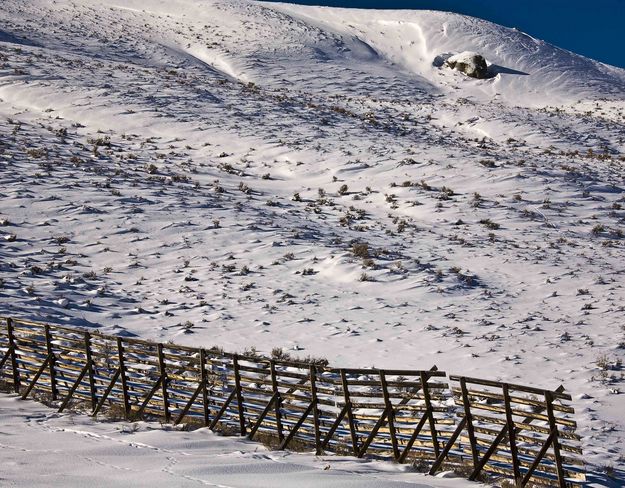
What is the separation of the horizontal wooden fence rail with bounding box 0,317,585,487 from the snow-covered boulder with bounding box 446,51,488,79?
54.1m

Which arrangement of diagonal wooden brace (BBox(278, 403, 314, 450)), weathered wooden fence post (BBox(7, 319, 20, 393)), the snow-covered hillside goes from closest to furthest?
diagonal wooden brace (BBox(278, 403, 314, 450))
weathered wooden fence post (BBox(7, 319, 20, 393))
the snow-covered hillside

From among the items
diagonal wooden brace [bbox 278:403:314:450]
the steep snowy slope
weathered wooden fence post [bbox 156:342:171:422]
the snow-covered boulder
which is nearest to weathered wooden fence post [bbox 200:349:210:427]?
weathered wooden fence post [bbox 156:342:171:422]

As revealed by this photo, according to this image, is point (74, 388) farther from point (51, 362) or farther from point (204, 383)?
point (204, 383)

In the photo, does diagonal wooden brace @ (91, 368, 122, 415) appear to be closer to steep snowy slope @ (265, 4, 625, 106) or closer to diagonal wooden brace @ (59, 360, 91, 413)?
diagonal wooden brace @ (59, 360, 91, 413)

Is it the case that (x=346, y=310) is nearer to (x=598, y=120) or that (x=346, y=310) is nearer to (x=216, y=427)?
(x=216, y=427)

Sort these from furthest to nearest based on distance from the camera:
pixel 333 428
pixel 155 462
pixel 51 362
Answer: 1. pixel 51 362
2. pixel 333 428
3. pixel 155 462

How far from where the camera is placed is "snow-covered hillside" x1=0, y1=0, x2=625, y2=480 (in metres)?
17.3

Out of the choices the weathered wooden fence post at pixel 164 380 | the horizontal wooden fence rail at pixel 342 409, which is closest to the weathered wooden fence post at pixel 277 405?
the horizontal wooden fence rail at pixel 342 409

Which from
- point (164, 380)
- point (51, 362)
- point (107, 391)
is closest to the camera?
point (164, 380)

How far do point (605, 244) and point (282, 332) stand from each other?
42.8 feet

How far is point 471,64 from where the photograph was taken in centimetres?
6419

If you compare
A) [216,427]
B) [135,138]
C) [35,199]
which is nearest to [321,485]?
[216,427]

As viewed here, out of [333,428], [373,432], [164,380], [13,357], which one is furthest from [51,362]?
[373,432]

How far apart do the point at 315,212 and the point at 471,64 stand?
42183mm
